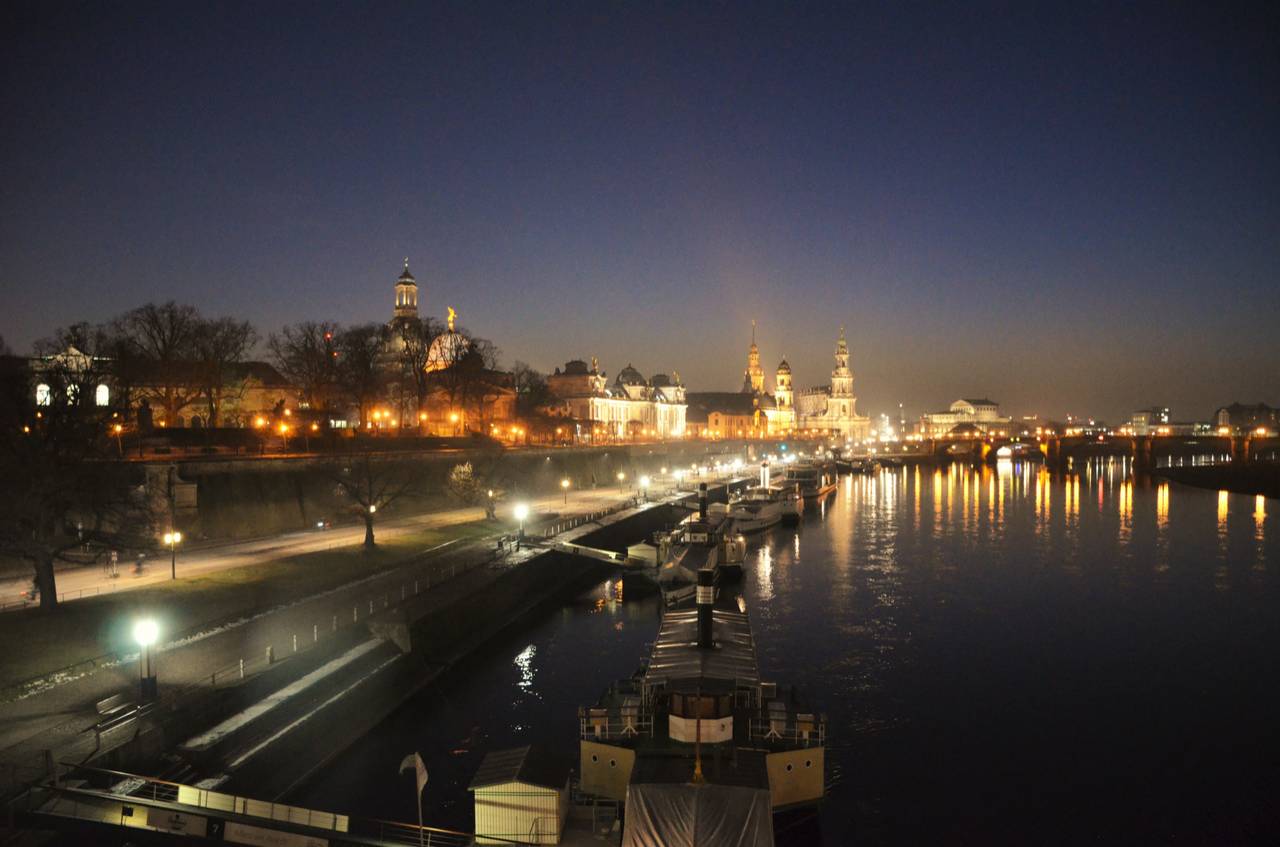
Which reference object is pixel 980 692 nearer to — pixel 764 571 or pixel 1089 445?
pixel 764 571

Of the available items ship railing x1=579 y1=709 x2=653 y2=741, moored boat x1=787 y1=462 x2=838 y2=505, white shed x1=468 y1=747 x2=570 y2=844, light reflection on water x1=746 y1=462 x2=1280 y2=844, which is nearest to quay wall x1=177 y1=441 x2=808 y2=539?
light reflection on water x1=746 y1=462 x2=1280 y2=844

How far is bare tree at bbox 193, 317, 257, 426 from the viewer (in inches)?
2530

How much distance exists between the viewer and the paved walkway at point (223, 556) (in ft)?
97.1

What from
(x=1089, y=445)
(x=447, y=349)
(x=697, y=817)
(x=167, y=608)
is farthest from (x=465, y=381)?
(x=1089, y=445)

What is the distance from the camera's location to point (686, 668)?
68.6 ft

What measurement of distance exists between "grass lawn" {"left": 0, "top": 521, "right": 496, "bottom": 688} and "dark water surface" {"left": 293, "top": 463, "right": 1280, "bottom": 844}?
6.79m

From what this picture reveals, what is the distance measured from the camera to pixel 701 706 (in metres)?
19.1

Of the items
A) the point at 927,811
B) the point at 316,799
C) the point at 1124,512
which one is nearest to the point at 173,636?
the point at 316,799

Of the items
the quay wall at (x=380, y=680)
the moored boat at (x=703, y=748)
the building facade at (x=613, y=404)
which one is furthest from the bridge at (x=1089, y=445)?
the moored boat at (x=703, y=748)

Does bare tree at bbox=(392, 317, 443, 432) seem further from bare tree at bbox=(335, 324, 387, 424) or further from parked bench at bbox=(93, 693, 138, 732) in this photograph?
parked bench at bbox=(93, 693, 138, 732)

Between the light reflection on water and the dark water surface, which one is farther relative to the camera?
the light reflection on water

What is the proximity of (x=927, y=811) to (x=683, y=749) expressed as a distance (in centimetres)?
682

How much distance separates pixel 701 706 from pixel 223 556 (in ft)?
87.7

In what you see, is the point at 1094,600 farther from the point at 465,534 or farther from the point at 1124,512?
the point at 1124,512
